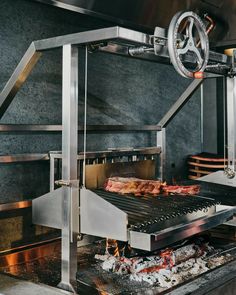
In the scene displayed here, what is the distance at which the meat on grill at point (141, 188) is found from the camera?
2.71 m

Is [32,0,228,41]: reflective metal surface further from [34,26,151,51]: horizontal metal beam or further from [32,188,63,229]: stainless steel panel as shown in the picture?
[32,188,63,229]: stainless steel panel

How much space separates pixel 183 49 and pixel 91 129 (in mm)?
1244

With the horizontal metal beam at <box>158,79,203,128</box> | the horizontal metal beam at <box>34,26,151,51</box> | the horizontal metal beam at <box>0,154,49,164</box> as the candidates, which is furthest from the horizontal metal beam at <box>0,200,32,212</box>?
the horizontal metal beam at <box>158,79,203,128</box>

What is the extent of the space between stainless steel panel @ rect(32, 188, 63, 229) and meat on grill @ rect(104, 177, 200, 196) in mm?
508

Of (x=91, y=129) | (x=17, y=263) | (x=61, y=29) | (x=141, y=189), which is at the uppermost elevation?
(x=61, y=29)

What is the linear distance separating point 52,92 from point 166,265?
1442 mm

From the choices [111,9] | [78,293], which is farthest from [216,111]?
[78,293]

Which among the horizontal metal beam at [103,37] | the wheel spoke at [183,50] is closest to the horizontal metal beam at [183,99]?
Result: the wheel spoke at [183,50]

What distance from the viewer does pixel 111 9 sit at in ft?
10.9

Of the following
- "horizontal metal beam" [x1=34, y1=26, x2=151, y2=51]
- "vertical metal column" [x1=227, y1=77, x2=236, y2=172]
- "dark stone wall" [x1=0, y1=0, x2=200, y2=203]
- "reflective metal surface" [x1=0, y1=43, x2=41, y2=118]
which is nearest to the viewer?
"horizontal metal beam" [x1=34, y1=26, x2=151, y2=51]

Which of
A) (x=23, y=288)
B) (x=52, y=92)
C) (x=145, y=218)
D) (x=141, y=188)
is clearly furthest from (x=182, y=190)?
(x=23, y=288)

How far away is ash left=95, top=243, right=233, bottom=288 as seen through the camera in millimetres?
2369

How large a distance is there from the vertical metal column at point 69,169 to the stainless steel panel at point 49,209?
83mm

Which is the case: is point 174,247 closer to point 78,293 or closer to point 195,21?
point 78,293
